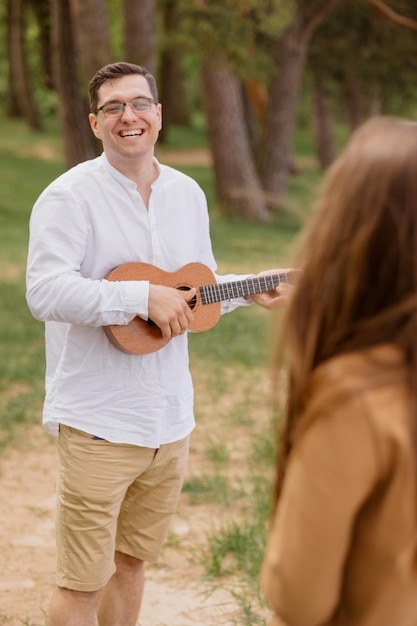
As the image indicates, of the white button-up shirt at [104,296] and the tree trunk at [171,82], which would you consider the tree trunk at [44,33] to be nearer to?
the tree trunk at [171,82]

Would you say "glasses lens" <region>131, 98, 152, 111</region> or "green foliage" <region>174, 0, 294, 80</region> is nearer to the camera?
"glasses lens" <region>131, 98, 152, 111</region>

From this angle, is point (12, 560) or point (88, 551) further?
point (12, 560)

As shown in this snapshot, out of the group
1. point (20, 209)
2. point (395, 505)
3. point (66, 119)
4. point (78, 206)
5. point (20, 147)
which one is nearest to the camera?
point (395, 505)

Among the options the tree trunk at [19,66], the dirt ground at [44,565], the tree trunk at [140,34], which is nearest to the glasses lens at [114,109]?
the dirt ground at [44,565]

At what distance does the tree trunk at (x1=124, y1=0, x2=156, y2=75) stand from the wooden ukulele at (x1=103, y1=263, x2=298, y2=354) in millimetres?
7062

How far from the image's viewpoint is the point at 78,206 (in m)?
2.73

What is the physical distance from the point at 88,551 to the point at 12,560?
5.61 ft

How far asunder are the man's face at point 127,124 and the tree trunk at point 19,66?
73.7 feet

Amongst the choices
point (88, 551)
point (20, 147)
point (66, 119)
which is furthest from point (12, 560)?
point (20, 147)

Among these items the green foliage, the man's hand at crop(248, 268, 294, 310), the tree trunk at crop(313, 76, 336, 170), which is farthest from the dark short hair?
the tree trunk at crop(313, 76, 336, 170)

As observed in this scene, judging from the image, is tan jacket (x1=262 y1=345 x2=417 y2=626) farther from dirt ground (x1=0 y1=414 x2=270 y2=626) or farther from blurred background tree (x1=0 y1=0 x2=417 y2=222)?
dirt ground (x1=0 y1=414 x2=270 y2=626)

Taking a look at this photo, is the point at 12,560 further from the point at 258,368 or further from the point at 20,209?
the point at 20,209

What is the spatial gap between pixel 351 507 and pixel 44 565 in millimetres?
3243

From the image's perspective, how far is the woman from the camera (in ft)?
4.45
